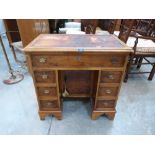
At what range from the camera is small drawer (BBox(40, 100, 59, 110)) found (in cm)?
141

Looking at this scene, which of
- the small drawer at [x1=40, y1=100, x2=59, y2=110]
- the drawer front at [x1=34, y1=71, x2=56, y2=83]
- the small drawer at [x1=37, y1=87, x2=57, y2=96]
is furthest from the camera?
the small drawer at [x1=40, y1=100, x2=59, y2=110]

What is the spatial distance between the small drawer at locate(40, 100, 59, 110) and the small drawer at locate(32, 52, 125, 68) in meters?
0.43

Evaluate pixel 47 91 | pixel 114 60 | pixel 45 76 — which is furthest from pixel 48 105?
pixel 114 60

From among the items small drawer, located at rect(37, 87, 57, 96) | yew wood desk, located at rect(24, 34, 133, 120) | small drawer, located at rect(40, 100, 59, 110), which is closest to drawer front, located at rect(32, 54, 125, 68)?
yew wood desk, located at rect(24, 34, 133, 120)

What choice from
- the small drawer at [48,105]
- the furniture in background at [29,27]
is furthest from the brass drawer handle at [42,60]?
the furniture in background at [29,27]

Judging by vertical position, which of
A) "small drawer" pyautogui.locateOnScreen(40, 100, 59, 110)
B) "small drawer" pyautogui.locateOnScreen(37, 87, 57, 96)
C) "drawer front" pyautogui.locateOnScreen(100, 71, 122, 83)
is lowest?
"small drawer" pyautogui.locateOnScreen(40, 100, 59, 110)

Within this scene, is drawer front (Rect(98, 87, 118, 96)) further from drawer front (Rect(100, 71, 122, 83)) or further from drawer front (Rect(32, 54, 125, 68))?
drawer front (Rect(32, 54, 125, 68))

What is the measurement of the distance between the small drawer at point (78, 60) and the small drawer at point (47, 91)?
0.25 metres

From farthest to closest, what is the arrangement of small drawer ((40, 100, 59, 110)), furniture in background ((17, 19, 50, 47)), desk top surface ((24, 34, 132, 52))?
furniture in background ((17, 19, 50, 47)), small drawer ((40, 100, 59, 110)), desk top surface ((24, 34, 132, 52))

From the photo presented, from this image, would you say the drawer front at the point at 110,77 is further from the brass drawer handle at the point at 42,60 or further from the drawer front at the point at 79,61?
the brass drawer handle at the point at 42,60

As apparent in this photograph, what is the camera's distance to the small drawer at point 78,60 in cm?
111
